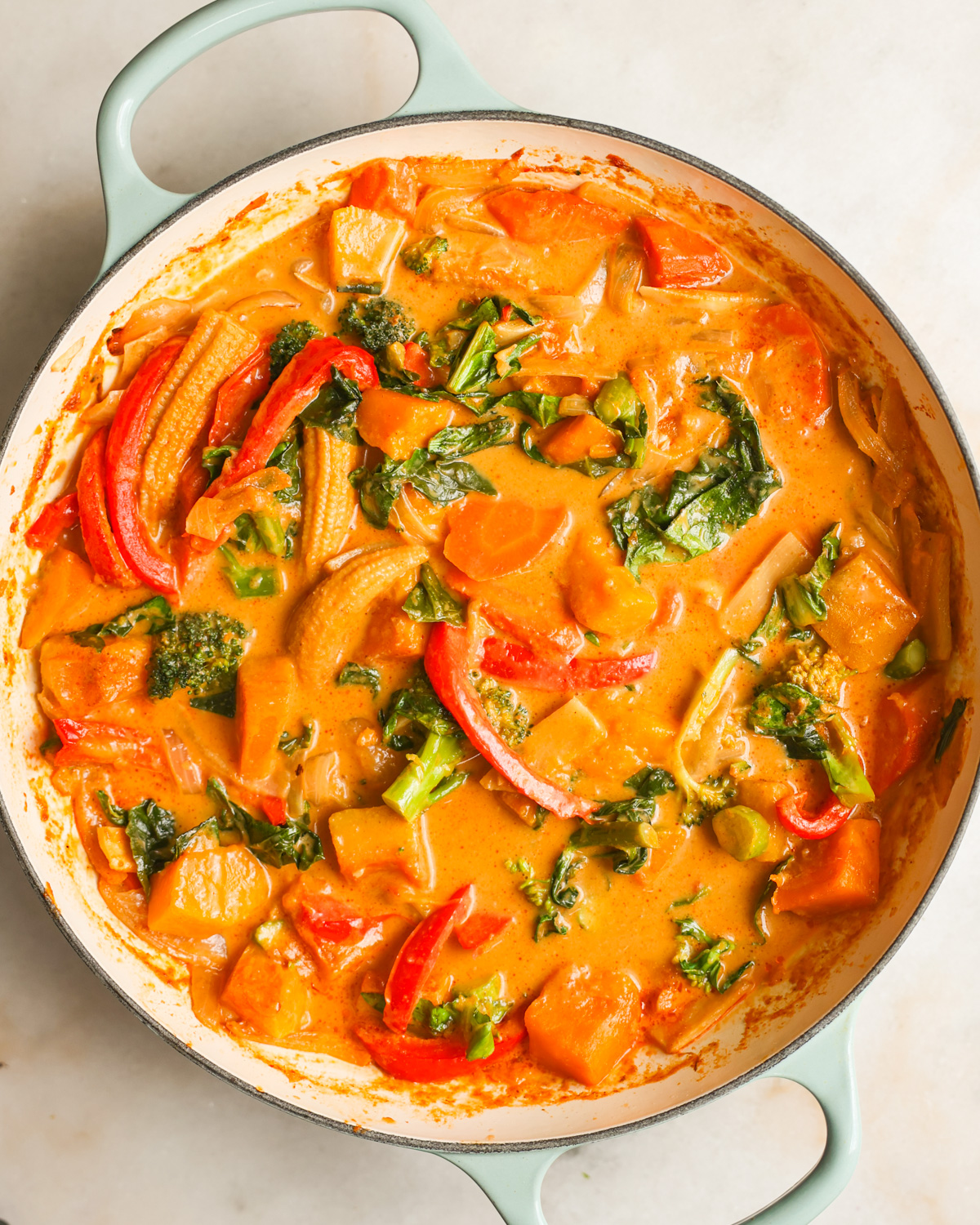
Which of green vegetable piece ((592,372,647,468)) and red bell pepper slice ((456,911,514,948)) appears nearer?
green vegetable piece ((592,372,647,468))

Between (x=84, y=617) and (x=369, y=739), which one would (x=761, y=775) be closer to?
(x=369, y=739)

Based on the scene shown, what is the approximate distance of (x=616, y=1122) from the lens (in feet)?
11.7

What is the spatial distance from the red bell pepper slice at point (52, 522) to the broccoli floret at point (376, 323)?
4.10 feet

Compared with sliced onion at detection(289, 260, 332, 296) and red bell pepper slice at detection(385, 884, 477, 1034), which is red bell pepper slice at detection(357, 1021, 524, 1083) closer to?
red bell pepper slice at detection(385, 884, 477, 1034)

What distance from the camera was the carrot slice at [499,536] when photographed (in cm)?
345

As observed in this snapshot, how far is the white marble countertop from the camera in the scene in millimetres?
3865

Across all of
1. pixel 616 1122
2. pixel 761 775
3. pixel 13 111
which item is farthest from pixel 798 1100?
pixel 13 111

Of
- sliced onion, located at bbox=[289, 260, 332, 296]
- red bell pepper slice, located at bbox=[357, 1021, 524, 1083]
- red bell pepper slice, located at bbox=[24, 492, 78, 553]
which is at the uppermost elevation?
sliced onion, located at bbox=[289, 260, 332, 296]

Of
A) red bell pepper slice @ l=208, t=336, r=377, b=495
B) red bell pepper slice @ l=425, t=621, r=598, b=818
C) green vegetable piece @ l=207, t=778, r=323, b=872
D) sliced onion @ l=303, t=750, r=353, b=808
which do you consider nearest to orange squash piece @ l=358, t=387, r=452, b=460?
red bell pepper slice @ l=208, t=336, r=377, b=495

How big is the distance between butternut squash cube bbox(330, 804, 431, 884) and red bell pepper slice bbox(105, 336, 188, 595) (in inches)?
43.3

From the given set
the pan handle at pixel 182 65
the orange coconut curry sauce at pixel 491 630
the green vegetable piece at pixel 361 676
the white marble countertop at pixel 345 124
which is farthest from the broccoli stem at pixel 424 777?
the pan handle at pixel 182 65

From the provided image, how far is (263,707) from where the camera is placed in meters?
3.46

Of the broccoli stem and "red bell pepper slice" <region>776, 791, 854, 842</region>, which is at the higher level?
"red bell pepper slice" <region>776, 791, 854, 842</region>

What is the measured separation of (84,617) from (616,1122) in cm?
282
